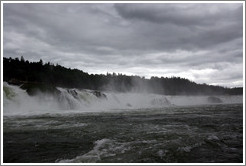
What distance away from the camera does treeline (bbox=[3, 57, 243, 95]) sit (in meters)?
51.4

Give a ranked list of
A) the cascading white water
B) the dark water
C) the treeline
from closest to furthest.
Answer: the dark water → the cascading white water → the treeline

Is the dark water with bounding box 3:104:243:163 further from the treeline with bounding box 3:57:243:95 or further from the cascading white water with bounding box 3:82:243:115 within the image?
the treeline with bounding box 3:57:243:95

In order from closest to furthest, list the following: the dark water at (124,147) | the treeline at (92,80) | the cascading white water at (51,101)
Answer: the dark water at (124,147) → the cascading white water at (51,101) → the treeline at (92,80)

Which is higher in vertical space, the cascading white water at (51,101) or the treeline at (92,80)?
the treeline at (92,80)

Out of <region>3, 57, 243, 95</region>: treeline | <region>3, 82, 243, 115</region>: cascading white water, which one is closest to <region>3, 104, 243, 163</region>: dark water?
<region>3, 82, 243, 115</region>: cascading white water

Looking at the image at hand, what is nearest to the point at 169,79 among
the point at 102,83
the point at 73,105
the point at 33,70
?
the point at 102,83

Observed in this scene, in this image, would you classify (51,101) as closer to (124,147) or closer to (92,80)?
(124,147)

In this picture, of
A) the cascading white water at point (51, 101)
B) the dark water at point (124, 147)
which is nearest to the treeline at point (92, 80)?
the cascading white water at point (51, 101)

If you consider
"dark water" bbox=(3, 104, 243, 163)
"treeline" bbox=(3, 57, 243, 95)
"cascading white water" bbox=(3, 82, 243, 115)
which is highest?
"treeline" bbox=(3, 57, 243, 95)

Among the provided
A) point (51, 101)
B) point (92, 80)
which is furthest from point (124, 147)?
point (92, 80)

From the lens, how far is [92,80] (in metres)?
77.9

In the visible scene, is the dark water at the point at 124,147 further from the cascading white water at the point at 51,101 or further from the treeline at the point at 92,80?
the treeline at the point at 92,80

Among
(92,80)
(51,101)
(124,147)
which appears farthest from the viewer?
(92,80)

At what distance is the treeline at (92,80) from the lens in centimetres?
5144
